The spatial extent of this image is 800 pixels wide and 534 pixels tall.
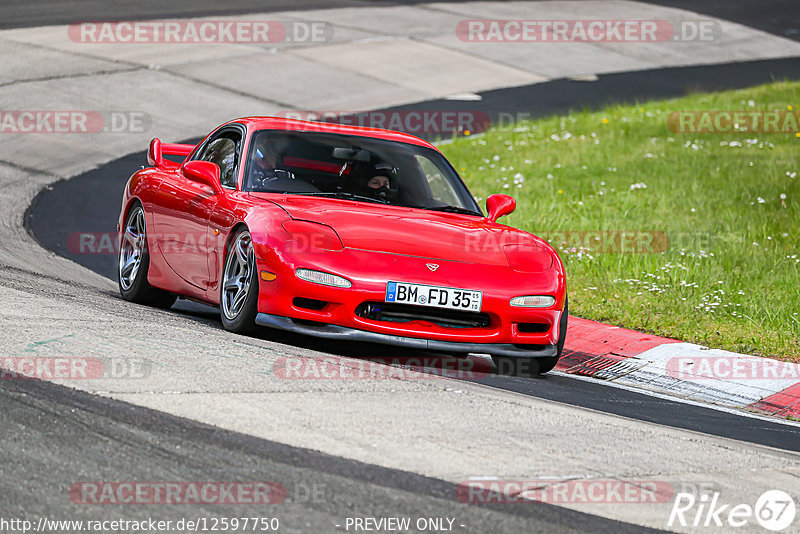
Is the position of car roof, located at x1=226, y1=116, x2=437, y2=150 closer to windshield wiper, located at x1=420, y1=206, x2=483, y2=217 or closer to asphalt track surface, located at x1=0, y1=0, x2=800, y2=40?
windshield wiper, located at x1=420, y1=206, x2=483, y2=217

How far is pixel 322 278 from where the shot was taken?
6895mm

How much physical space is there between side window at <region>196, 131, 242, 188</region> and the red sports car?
0.05ft

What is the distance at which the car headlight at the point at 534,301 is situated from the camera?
715 cm

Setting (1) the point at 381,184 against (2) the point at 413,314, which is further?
(1) the point at 381,184

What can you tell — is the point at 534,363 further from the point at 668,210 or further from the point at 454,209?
the point at 668,210

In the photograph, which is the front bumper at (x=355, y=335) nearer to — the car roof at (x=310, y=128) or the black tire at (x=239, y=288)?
the black tire at (x=239, y=288)

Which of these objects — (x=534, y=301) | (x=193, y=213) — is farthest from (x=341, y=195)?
(x=534, y=301)

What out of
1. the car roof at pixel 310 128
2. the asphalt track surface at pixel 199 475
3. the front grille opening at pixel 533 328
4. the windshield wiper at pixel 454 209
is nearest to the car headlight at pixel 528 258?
the front grille opening at pixel 533 328

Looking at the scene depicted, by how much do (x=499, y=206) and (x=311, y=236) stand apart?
1.76m

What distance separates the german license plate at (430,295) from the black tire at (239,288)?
810mm

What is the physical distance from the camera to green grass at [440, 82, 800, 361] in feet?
31.3

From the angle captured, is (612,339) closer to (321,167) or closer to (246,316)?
(321,167)

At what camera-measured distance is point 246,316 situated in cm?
709

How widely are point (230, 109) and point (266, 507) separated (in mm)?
14822
